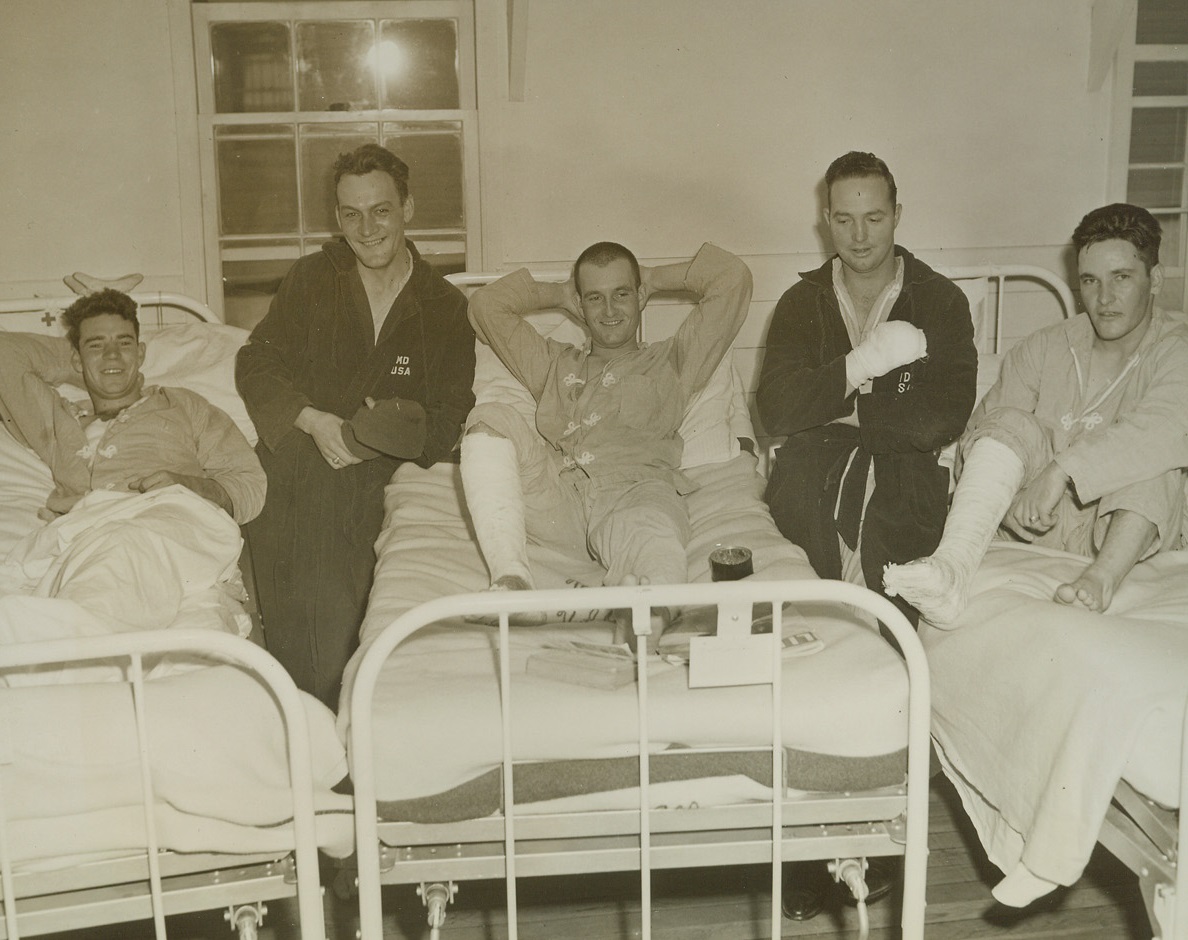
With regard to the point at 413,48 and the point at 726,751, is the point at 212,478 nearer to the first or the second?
the point at 726,751

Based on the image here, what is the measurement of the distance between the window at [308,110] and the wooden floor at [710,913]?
7.40 feet

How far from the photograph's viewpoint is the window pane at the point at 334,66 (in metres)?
3.83

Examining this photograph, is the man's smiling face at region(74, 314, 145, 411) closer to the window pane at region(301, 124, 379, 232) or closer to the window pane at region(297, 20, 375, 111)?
the window pane at region(301, 124, 379, 232)

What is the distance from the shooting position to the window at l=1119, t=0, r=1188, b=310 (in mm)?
4059

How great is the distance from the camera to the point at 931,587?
6.65ft

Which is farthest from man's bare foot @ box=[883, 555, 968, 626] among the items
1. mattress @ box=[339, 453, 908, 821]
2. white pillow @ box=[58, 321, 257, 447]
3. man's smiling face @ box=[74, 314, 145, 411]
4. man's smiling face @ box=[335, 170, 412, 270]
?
man's smiling face @ box=[74, 314, 145, 411]

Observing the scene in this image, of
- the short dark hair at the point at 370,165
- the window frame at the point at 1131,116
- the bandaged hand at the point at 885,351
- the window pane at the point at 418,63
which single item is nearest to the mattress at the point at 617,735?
the bandaged hand at the point at 885,351

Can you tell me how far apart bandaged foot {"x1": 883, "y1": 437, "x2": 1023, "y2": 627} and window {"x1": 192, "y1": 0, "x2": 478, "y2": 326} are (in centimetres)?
215

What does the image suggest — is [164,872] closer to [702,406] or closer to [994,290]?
[702,406]

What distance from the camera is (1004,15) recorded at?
3.91 meters

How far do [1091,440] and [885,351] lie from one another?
0.51 m

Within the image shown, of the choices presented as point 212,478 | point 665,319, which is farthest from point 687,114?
point 212,478

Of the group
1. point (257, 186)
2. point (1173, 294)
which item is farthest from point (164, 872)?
point (1173, 294)

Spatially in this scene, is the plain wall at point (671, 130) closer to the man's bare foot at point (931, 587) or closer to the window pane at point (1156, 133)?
the window pane at point (1156, 133)
